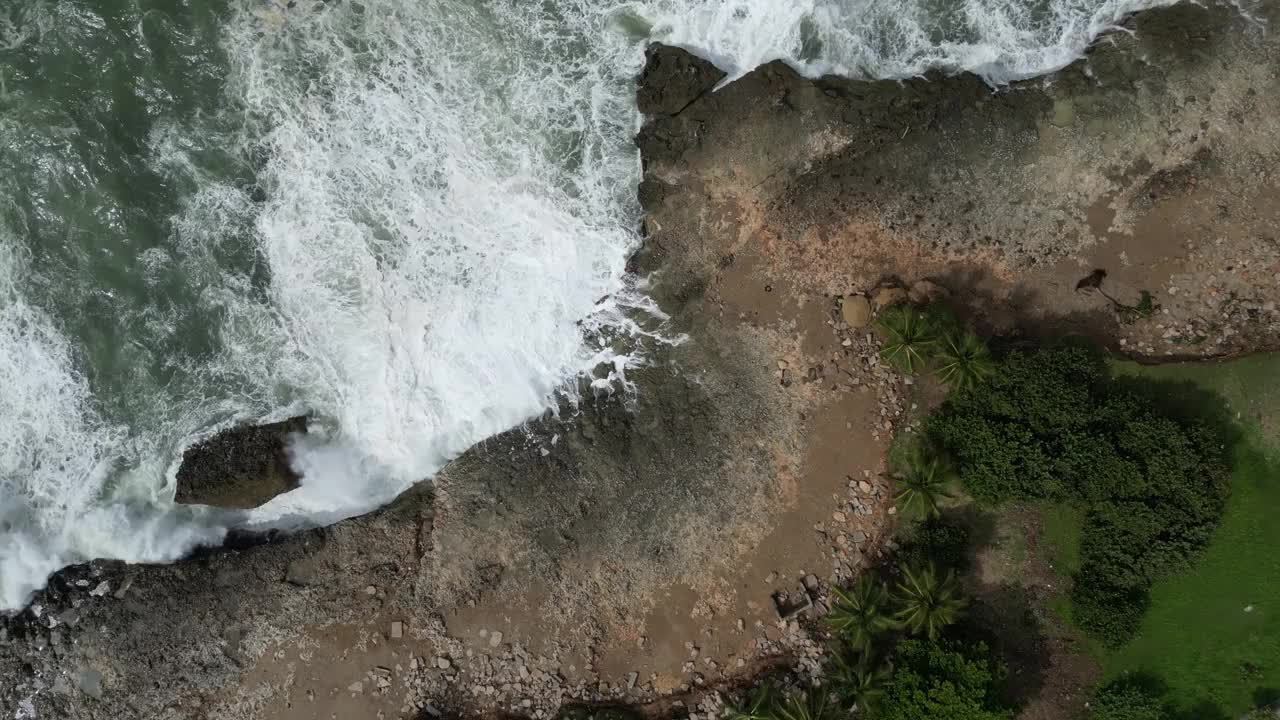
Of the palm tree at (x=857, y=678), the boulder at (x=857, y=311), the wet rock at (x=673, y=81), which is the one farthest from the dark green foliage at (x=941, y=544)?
the wet rock at (x=673, y=81)

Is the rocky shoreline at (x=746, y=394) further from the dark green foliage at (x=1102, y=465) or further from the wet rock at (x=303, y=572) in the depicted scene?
the dark green foliage at (x=1102, y=465)

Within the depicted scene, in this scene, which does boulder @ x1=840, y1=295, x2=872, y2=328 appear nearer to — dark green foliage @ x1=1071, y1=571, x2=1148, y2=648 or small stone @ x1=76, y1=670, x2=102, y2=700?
dark green foliage @ x1=1071, y1=571, x2=1148, y2=648

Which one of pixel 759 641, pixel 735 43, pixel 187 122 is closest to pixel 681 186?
pixel 735 43

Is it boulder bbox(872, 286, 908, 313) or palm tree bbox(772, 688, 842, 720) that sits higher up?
boulder bbox(872, 286, 908, 313)

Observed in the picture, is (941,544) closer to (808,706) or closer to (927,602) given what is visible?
(927,602)

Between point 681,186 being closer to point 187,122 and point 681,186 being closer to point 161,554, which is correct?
point 187,122

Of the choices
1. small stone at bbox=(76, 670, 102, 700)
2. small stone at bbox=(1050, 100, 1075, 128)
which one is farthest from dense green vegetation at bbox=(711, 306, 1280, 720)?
small stone at bbox=(76, 670, 102, 700)
